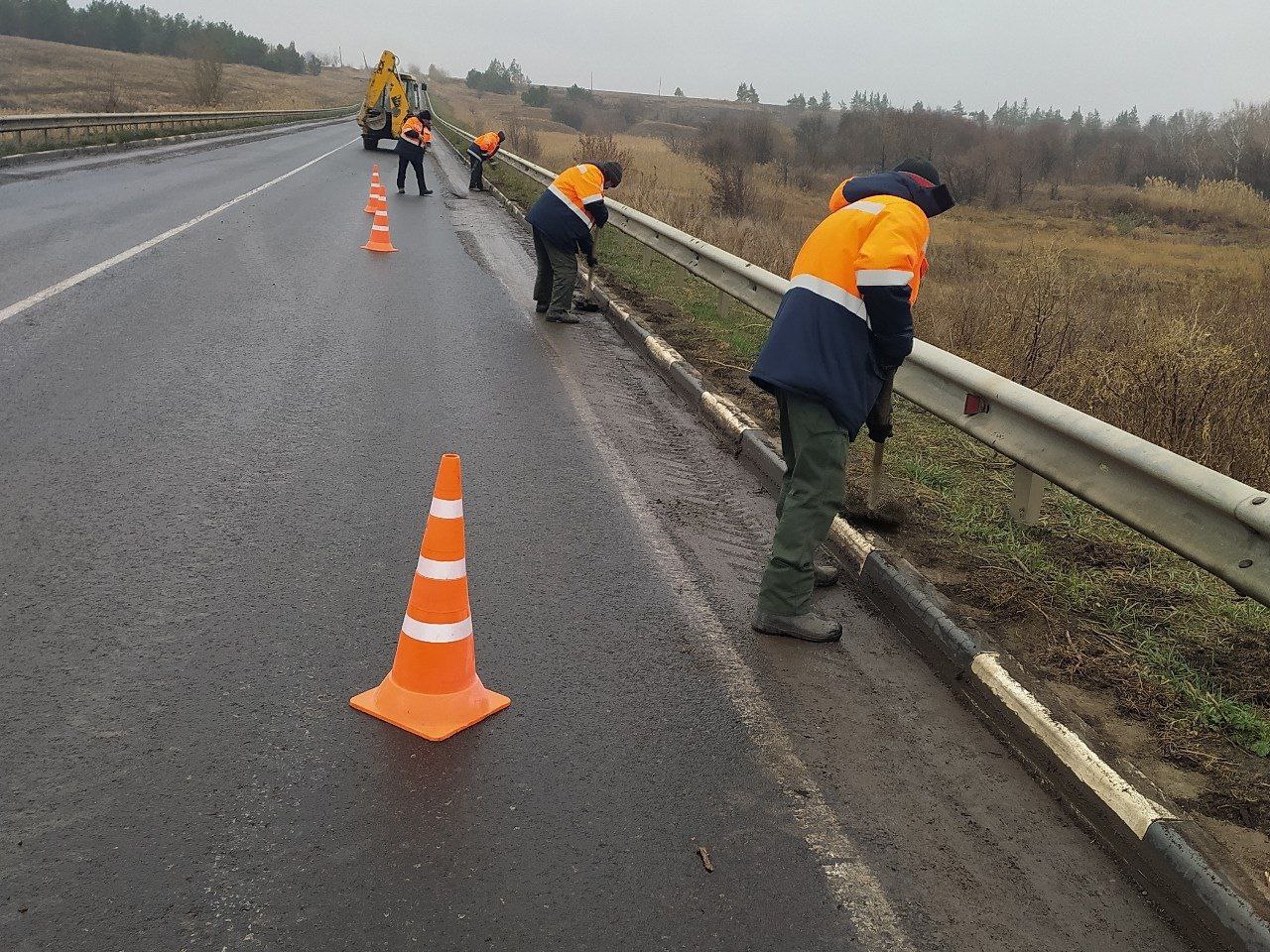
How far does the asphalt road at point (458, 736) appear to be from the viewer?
2.51 metres

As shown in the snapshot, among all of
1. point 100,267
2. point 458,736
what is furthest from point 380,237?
point 458,736

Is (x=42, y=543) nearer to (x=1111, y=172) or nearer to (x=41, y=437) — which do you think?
(x=41, y=437)

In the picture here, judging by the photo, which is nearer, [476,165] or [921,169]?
[921,169]

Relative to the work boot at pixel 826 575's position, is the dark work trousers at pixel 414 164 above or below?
above

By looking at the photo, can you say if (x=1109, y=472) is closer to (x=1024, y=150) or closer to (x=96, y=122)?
(x=96, y=122)

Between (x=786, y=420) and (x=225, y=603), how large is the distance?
2274mm

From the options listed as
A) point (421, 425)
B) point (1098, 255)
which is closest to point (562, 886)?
point (421, 425)

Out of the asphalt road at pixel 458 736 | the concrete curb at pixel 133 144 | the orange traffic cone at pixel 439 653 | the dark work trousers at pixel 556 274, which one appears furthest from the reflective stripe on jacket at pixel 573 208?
the concrete curb at pixel 133 144

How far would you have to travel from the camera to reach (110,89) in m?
39.6

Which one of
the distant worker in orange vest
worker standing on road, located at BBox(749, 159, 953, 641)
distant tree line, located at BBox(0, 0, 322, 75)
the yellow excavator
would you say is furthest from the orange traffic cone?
distant tree line, located at BBox(0, 0, 322, 75)

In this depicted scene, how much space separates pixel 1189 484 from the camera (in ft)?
11.7

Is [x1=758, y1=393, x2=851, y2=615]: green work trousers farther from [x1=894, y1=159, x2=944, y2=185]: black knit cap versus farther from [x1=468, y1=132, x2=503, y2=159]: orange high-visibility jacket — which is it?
[x1=468, y1=132, x2=503, y2=159]: orange high-visibility jacket

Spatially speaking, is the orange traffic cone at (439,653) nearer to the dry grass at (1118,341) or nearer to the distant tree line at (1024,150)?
the dry grass at (1118,341)

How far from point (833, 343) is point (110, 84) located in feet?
163
